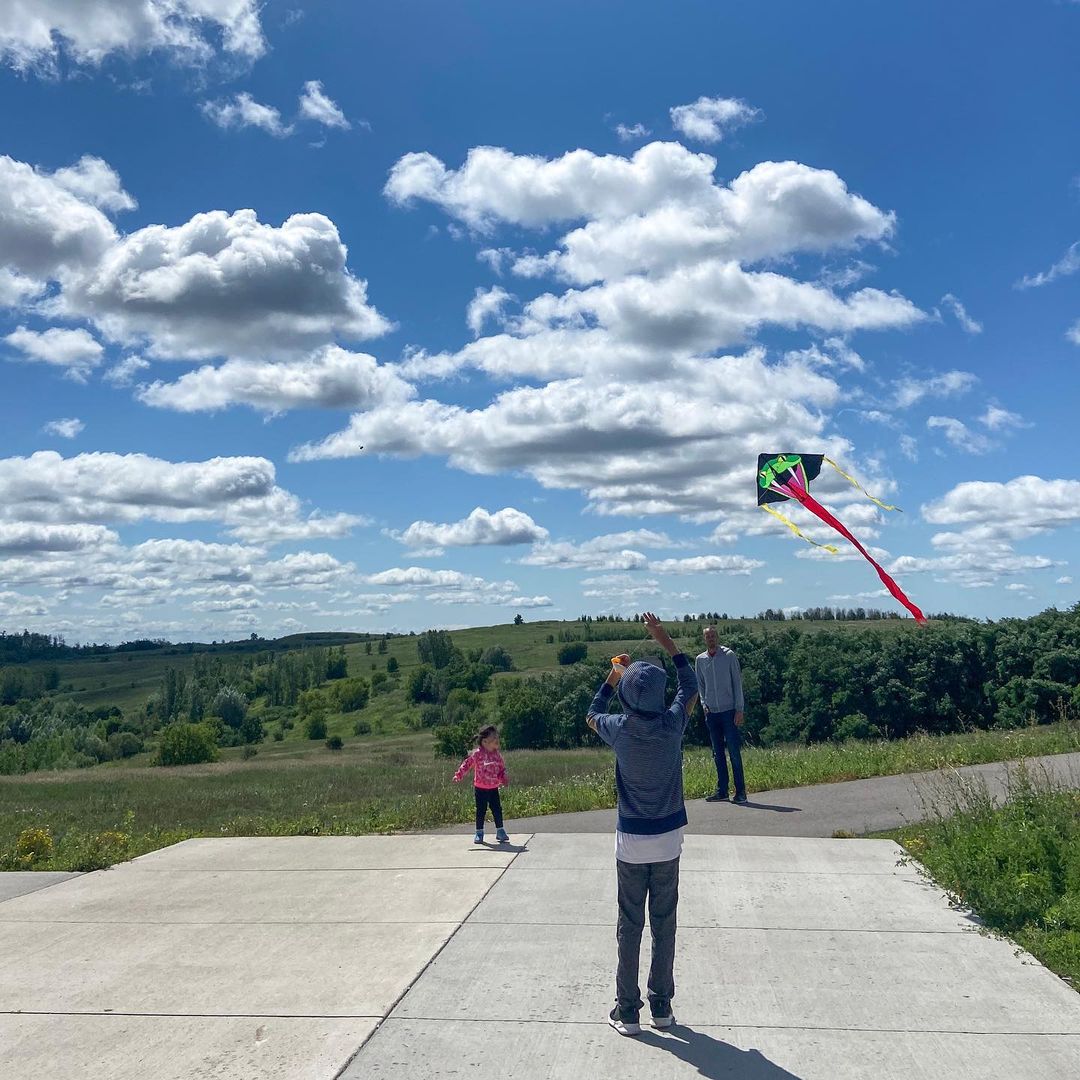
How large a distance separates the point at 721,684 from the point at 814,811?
157 cm

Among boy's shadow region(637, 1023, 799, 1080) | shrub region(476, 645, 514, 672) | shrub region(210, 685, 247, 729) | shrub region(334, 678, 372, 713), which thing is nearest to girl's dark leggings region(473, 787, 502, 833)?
boy's shadow region(637, 1023, 799, 1080)

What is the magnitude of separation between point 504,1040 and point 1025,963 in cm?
307

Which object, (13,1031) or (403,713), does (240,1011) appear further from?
(403,713)

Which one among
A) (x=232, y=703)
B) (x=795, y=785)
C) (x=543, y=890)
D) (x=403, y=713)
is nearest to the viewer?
(x=543, y=890)

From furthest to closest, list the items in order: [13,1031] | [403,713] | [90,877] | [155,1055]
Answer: [403,713]
[90,877]
[13,1031]
[155,1055]

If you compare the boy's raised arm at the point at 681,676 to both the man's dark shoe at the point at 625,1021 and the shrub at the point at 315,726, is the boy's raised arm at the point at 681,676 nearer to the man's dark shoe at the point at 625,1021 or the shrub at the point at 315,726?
the man's dark shoe at the point at 625,1021

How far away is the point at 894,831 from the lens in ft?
31.4

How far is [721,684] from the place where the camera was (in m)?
10.9

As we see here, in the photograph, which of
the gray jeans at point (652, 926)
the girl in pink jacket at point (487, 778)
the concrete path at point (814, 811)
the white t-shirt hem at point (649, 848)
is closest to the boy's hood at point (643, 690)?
the white t-shirt hem at point (649, 848)

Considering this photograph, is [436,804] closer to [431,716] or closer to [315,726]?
[431,716]

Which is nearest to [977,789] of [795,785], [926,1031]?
[795,785]

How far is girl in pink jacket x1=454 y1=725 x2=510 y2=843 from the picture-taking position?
9562mm

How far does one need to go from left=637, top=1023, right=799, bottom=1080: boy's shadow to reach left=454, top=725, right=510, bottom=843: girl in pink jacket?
15.5 feet

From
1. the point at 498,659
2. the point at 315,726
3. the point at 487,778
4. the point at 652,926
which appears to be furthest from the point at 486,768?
the point at 498,659
